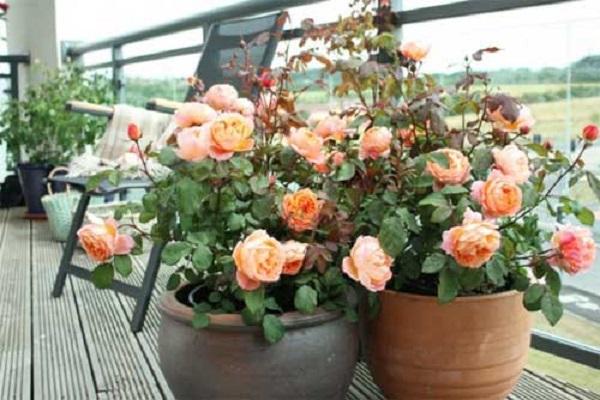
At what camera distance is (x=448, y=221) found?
1.24 metres

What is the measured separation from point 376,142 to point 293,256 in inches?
10.5

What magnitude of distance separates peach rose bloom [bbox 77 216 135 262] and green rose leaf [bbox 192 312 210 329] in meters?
0.19

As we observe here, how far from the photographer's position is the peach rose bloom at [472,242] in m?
1.11

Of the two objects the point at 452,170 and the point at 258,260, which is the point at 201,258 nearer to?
the point at 258,260

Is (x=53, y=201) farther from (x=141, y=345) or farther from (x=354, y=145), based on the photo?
(x=354, y=145)

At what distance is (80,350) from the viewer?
6.63 feet

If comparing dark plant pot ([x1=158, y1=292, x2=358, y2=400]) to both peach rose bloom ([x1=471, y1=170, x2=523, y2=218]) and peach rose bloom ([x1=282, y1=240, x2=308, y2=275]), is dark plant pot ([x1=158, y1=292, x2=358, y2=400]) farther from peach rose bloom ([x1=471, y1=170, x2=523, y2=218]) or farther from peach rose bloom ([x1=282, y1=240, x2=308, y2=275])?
peach rose bloom ([x1=471, y1=170, x2=523, y2=218])

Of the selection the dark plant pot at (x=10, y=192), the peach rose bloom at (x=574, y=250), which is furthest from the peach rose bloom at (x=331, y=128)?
the dark plant pot at (x=10, y=192)

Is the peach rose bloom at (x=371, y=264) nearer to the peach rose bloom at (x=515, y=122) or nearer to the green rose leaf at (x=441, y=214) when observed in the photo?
the green rose leaf at (x=441, y=214)

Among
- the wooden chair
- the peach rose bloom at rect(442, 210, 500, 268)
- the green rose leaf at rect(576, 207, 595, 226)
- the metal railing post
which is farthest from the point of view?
the metal railing post

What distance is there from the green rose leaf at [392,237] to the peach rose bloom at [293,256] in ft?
0.44

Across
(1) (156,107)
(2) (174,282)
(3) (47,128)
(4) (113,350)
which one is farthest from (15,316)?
(3) (47,128)

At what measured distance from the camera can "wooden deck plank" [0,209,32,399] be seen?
181 centimetres

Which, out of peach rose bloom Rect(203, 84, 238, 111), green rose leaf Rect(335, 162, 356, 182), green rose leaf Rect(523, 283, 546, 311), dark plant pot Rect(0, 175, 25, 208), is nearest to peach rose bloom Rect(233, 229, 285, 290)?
green rose leaf Rect(335, 162, 356, 182)
